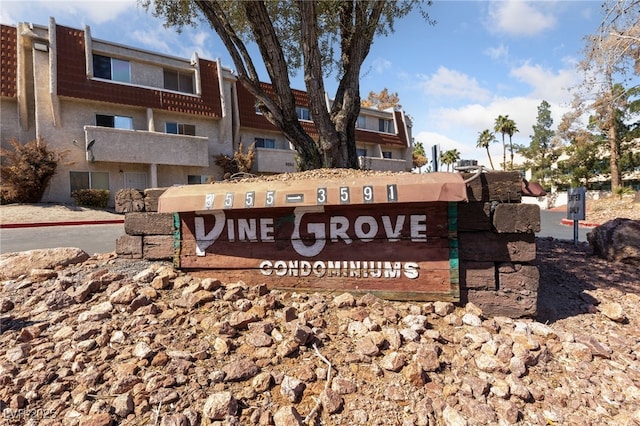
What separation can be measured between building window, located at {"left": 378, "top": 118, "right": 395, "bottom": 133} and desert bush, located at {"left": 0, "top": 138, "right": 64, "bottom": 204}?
22.9 meters

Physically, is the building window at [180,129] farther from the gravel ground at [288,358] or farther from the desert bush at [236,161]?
the gravel ground at [288,358]

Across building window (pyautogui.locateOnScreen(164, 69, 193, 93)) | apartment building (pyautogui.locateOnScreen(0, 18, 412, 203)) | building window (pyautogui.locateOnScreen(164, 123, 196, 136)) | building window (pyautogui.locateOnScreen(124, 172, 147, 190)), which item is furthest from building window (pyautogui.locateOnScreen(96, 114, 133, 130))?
building window (pyautogui.locateOnScreen(164, 69, 193, 93))

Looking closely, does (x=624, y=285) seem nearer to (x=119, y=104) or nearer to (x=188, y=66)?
(x=119, y=104)

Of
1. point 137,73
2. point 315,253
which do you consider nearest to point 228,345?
point 315,253

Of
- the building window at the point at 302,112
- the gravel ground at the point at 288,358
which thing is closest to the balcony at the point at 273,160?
the building window at the point at 302,112

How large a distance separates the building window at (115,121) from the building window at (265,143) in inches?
291

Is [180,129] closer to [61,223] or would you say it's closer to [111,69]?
[111,69]

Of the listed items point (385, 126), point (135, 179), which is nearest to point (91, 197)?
point (135, 179)

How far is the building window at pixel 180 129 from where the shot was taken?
18688mm

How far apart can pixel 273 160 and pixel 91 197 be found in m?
10.0

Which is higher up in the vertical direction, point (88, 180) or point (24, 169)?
point (24, 169)

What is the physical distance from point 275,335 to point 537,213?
2.41m

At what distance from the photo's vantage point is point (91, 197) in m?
15.7

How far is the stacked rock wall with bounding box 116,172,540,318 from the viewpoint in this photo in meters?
2.98
